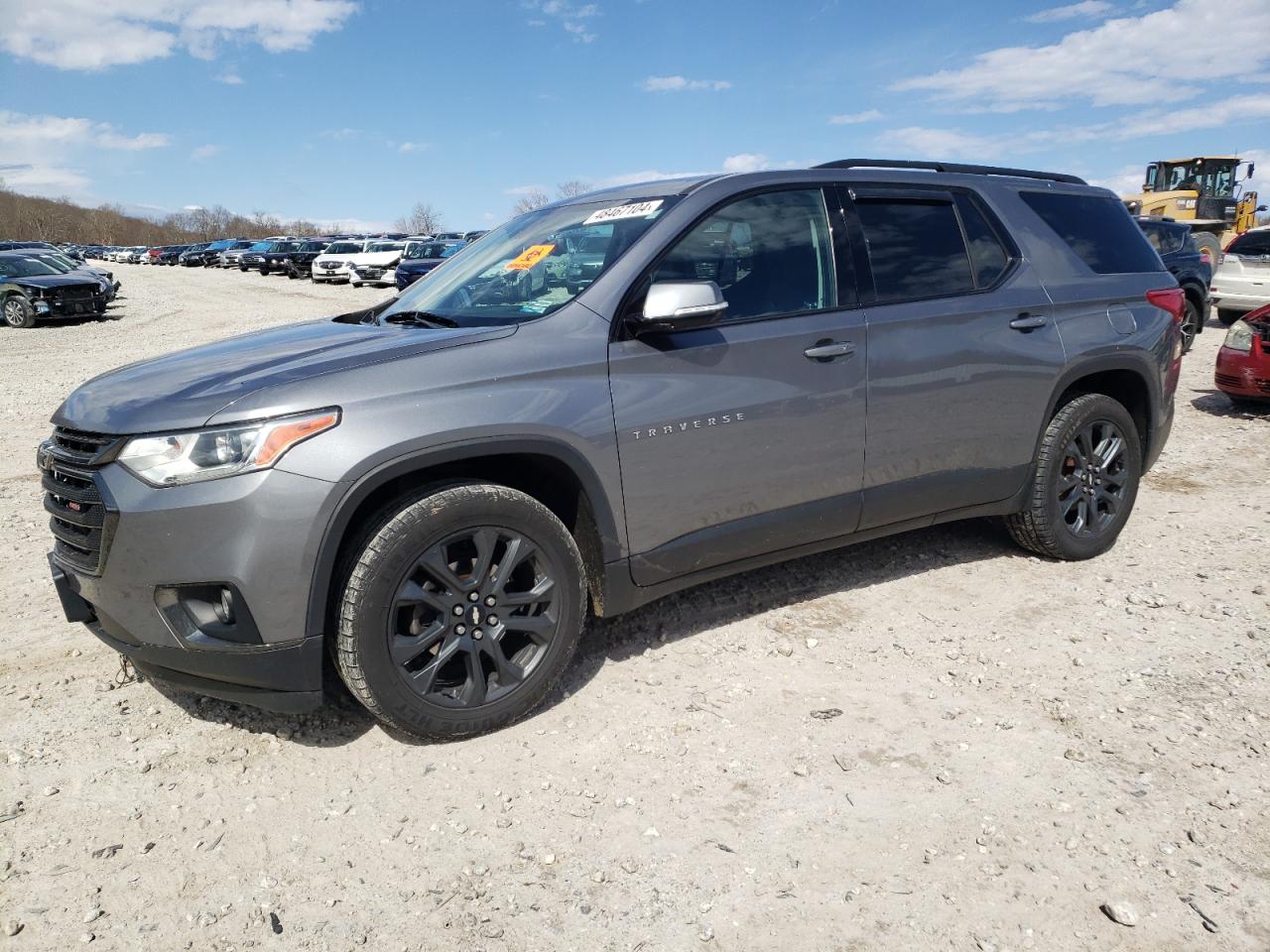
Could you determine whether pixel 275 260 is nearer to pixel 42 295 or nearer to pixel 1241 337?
pixel 42 295

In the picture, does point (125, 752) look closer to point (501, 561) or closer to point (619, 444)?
point (501, 561)

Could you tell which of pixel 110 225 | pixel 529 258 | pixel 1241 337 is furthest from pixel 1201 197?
pixel 110 225

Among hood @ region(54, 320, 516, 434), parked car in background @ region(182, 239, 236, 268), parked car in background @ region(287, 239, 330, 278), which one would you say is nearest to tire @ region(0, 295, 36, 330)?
parked car in background @ region(287, 239, 330, 278)

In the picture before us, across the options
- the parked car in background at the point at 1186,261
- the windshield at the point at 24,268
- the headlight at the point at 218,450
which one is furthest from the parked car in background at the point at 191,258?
the headlight at the point at 218,450

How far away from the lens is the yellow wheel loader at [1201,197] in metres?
21.9

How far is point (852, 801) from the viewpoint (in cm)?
277

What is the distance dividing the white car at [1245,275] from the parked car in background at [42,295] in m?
21.5

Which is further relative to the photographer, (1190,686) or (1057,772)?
(1190,686)

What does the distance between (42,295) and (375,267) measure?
12944mm

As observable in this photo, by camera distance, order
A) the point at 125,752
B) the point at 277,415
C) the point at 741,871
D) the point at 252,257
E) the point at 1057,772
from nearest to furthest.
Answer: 1. the point at 741,871
2. the point at 277,415
3. the point at 1057,772
4. the point at 125,752
5. the point at 252,257

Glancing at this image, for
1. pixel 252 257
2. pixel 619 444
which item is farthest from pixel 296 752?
pixel 252 257

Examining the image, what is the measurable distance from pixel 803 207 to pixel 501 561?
1881 mm

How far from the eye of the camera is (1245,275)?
504 inches

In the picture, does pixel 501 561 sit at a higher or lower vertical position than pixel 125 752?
→ higher
